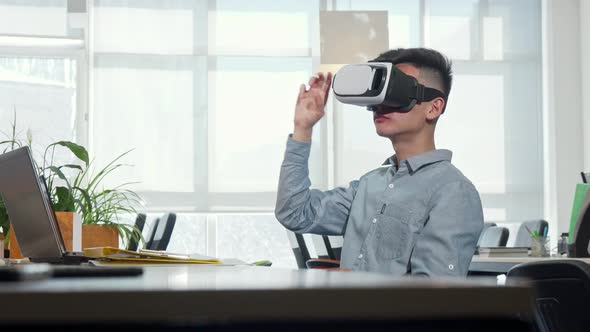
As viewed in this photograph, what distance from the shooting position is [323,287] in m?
0.40

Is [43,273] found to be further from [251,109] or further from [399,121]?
[251,109]

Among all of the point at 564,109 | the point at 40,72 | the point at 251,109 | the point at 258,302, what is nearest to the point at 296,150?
the point at 258,302

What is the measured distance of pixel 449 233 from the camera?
1937 millimetres

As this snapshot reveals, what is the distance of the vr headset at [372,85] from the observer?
77.7 inches

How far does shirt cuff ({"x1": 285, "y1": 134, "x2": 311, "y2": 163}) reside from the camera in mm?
2129

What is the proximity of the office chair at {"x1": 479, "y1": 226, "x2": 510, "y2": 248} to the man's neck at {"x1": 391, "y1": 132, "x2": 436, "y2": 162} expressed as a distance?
8.27 feet

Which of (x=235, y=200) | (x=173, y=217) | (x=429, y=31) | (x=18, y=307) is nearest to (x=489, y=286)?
(x=18, y=307)

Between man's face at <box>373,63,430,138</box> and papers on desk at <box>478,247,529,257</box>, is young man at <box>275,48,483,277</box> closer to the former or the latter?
man's face at <box>373,63,430,138</box>

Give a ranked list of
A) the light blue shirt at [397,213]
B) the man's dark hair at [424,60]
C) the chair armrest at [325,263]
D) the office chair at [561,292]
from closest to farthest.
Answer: the office chair at [561,292] → the light blue shirt at [397,213] → the man's dark hair at [424,60] → the chair armrest at [325,263]

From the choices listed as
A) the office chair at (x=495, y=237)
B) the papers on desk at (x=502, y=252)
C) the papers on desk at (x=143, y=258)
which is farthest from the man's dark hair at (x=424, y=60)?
the office chair at (x=495, y=237)

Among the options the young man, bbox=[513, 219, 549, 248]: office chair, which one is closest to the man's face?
the young man

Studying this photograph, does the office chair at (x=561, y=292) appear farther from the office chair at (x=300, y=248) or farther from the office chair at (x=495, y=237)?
the office chair at (x=300, y=248)

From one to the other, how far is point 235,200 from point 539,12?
2.90 m

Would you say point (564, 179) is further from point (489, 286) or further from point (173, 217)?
point (489, 286)
